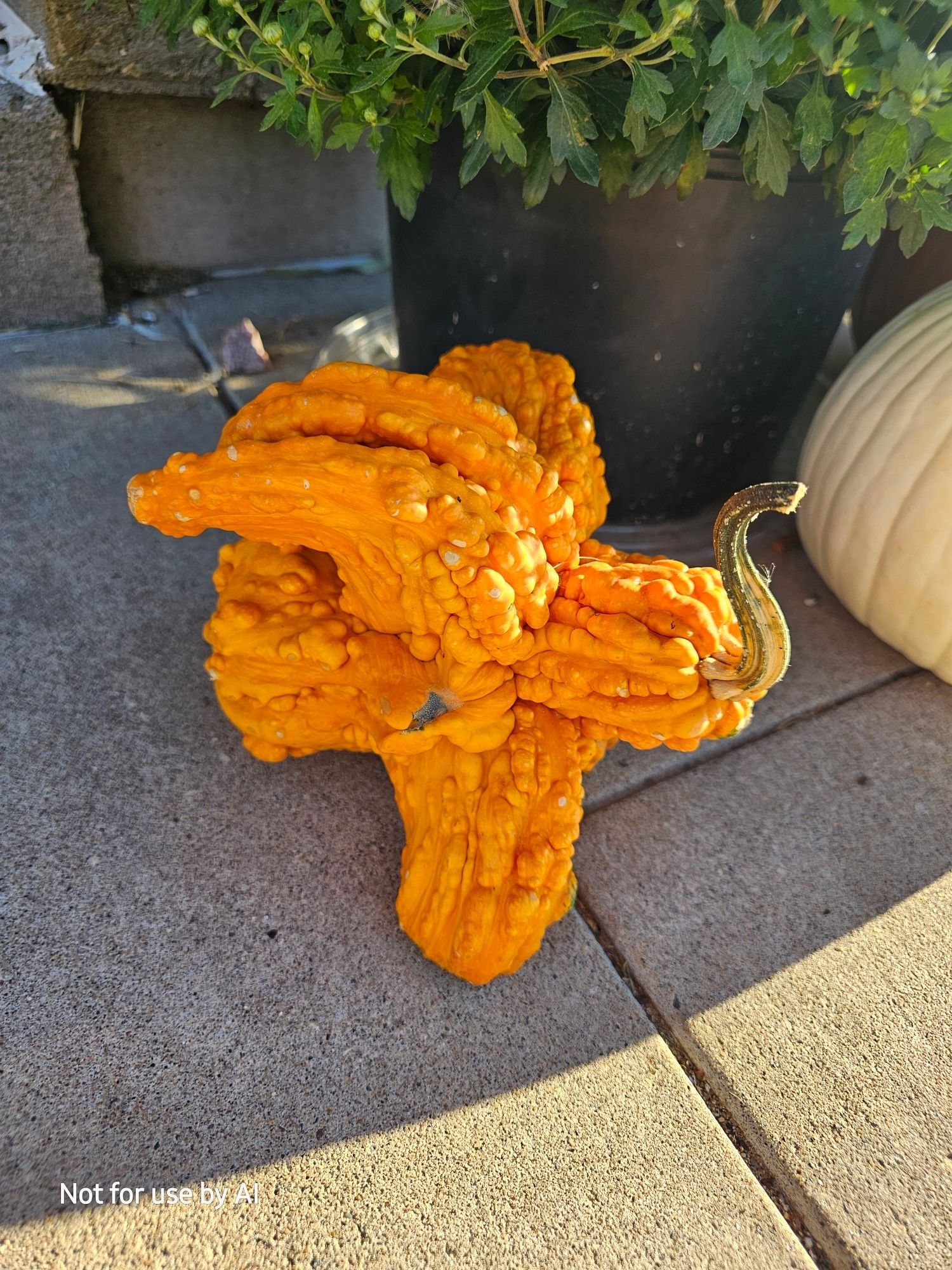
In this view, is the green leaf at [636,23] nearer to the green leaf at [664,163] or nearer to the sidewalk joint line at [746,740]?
the green leaf at [664,163]

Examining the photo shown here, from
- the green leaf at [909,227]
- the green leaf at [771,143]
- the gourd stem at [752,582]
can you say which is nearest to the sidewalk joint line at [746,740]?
the gourd stem at [752,582]

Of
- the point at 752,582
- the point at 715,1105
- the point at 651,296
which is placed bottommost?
the point at 715,1105

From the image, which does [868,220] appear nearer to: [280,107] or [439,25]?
[439,25]

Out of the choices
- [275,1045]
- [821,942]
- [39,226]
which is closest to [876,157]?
[821,942]

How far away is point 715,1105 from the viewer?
127 cm

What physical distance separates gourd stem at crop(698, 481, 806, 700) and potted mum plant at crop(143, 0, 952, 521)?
0.56 metres

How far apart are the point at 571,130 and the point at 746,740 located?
1.21 m

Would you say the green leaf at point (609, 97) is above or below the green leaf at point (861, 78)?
below

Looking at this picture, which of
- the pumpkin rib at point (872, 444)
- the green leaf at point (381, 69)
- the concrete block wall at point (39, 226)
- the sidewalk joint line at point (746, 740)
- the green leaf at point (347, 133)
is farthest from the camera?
the concrete block wall at point (39, 226)

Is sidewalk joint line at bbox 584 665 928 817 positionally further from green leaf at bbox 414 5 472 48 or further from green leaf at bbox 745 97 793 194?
green leaf at bbox 414 5 472 48

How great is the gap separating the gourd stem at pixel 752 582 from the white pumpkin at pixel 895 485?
857 millimetres

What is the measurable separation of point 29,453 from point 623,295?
1567 mm

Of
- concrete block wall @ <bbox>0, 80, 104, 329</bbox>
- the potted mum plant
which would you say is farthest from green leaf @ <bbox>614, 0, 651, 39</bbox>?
concrete block wall @ <bbox>0, 80, 104, 329</bbox>

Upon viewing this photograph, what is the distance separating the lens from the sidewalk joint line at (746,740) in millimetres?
1663
